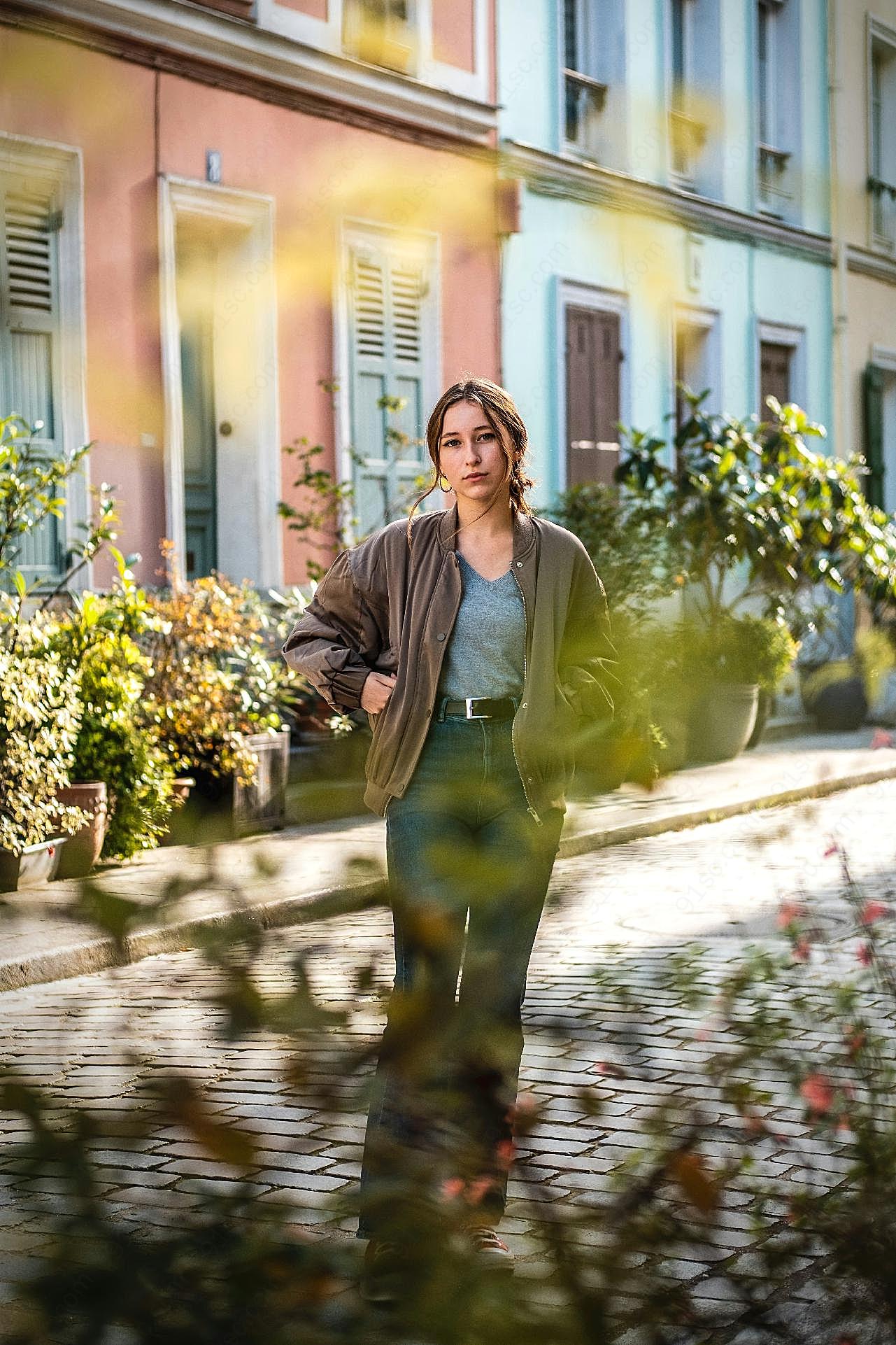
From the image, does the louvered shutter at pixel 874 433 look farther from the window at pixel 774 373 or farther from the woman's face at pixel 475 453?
the woman's face at pixel 475 453

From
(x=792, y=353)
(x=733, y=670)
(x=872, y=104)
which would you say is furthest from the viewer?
(x=872, y=104)

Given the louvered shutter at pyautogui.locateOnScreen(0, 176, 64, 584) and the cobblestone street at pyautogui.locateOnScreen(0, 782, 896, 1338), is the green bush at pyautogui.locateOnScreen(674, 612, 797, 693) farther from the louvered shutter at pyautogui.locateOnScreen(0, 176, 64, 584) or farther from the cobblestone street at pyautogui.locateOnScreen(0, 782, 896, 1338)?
the cobblestone street at pyautogui.locateOnScreen(0, 782, 896, 1338)

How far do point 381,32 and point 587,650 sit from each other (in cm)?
1131

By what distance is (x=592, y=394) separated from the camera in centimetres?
1661

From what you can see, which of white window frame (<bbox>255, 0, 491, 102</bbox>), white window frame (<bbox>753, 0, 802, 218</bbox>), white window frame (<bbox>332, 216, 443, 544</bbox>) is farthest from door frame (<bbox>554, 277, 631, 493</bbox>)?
white window frame (<bbox>753, 0, 802, 218</bbox>)

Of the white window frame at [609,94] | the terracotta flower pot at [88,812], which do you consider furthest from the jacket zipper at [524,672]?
the white window frame at [609,94]

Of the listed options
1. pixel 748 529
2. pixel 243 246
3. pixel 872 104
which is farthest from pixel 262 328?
pixel 872 104

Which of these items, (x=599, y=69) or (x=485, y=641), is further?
(x=599, y=69)

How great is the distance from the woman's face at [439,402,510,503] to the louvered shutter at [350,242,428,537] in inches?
375

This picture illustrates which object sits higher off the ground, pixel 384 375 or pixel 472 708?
pixel 384 375

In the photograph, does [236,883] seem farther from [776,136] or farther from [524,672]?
[776,136]

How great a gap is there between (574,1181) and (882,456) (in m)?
20.7

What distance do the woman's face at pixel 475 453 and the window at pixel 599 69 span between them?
13569 mm

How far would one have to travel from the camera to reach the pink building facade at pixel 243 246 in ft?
37.1
